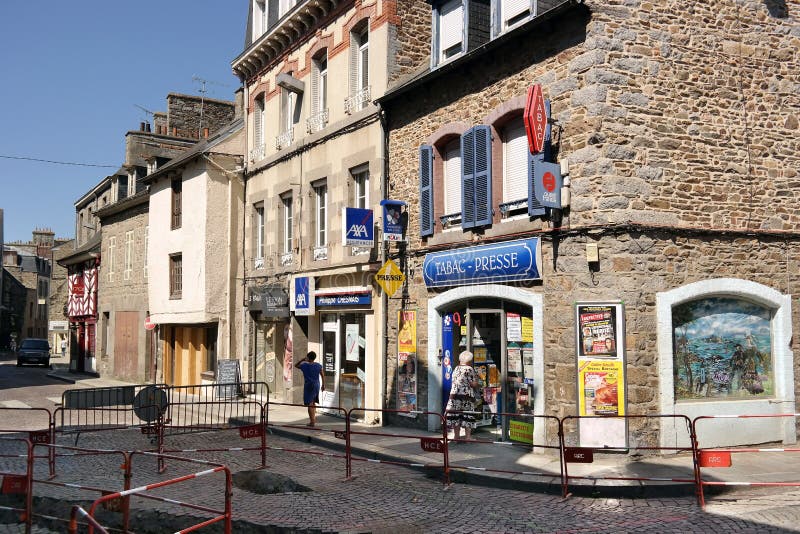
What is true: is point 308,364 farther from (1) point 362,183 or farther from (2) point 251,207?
(2) point 251,207

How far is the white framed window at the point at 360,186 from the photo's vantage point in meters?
16.0

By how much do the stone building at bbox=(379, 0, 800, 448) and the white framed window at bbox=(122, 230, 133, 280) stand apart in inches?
781

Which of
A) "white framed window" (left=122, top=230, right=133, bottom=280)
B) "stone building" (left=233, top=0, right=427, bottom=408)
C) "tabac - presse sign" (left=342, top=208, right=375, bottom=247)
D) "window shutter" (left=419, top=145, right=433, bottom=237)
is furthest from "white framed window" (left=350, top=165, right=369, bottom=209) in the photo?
"white framed window" (left=122, top=230, right=133, bottom=280)

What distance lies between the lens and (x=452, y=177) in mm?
13531

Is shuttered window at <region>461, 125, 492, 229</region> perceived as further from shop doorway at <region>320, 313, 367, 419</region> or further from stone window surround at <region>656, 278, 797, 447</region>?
shop doorway at <region>320, 313, 367, 419</region>

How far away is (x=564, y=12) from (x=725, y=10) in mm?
2886

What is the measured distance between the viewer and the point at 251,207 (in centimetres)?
2131

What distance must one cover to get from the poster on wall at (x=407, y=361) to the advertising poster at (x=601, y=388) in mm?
4171

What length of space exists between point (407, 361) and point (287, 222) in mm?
6946

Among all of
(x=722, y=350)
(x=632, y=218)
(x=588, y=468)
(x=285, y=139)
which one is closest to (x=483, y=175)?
(x=632, y=218)

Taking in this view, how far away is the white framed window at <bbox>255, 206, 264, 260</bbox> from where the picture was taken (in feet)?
68.4

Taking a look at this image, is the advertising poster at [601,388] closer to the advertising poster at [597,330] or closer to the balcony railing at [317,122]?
the advertising poster at [597,330]

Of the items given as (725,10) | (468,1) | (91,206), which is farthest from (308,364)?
(91,206)

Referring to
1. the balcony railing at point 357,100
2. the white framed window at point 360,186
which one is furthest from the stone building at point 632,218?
the white framed window at point 360,186
